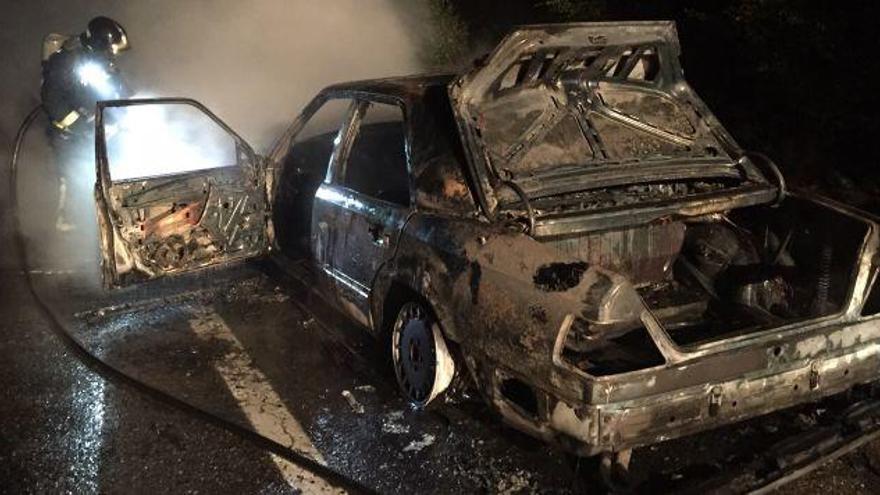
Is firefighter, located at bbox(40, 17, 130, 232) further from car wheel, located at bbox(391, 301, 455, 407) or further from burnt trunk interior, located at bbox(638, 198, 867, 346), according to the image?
burnt trunk interior, located at bbox(638, 198, 867, 346)

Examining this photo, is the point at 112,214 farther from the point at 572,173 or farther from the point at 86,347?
the point at 572,173

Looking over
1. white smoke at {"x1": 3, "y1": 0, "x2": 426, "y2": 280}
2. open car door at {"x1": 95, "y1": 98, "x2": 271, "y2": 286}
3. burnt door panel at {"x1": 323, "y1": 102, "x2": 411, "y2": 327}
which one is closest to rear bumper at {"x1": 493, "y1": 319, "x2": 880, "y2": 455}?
burnt door panel at {"x1": 323, "y1": 102, "x2": 411, "y2": 327}

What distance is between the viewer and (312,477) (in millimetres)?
3033

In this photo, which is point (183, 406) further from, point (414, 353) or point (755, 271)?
point (755, 271)

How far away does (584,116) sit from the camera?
349 centimetres

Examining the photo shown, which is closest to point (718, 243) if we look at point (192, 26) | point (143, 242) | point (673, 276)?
point (673, 276)

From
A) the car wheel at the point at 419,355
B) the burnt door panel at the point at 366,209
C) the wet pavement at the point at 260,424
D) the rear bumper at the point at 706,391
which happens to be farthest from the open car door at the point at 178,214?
the rear bumper at the point at 706,391

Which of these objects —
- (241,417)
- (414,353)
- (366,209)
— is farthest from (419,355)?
(241,417)

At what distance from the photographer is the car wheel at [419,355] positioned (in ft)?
10.4

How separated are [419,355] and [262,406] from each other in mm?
959

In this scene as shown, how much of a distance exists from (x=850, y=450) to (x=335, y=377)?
8.37 feet

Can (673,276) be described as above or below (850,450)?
above

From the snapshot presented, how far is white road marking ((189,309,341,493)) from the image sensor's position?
3055 mm

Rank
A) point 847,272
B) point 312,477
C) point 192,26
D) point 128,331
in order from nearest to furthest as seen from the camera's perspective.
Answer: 1. point 312,477
2. point 847,272
3. point 128,331
4. point 192,26
